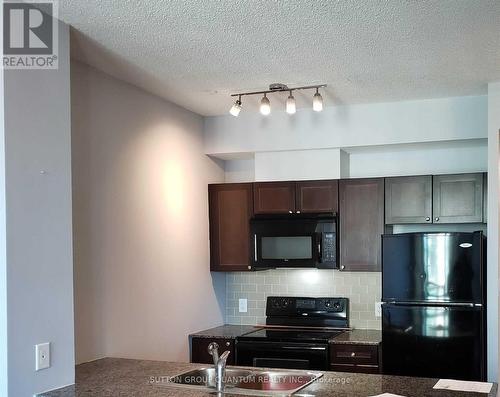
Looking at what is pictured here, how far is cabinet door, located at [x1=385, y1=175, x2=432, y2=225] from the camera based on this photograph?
15.6ft

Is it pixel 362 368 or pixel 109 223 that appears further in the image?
pixel 362 368

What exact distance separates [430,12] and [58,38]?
184cm

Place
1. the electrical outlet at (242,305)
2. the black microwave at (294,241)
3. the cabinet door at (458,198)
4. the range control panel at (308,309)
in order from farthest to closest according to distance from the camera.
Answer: the electrical outlet at (242,305)
the range control panel at (308,309)
the black microwave at (294,241)
the cabinet door at (458,198)

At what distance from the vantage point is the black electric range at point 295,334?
4703mm

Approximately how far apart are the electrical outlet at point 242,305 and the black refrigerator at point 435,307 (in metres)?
1.51

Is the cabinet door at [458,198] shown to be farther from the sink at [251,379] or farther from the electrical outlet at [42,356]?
the electrical outlet at [42,356]

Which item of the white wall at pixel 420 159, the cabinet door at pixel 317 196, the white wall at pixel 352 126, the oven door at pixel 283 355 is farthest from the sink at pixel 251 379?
the white wall at pixel 420 159

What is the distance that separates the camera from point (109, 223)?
13.0ft

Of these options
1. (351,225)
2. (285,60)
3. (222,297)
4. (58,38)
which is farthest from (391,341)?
(58,38)

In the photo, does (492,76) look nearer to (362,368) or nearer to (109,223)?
(362,368)

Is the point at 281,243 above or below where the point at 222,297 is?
above

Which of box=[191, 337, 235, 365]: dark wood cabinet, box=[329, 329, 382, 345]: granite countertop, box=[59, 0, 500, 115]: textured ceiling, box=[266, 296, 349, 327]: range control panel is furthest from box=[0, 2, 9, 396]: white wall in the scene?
box=[266, 296, 349, 327]: range control panel

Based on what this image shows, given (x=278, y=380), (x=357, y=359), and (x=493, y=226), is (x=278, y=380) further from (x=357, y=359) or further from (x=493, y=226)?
(x=493, y=226)

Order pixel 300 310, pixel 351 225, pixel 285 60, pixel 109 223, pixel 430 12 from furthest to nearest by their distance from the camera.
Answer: pixel 300 310
pixel 351 225
pixel 109 223
pixel 285 60
pixel 430 12
